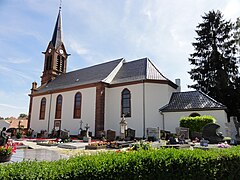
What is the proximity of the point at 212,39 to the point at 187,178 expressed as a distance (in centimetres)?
3096

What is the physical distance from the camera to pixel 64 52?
119ft

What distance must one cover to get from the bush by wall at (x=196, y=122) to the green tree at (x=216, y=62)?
1101 centimetres

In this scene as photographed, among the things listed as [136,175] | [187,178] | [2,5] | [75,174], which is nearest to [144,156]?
[136,175]

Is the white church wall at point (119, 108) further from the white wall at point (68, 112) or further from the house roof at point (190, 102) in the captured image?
the house roof at point (190, 102)

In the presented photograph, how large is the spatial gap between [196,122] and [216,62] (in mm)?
15011

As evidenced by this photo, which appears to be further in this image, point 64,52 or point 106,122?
point 64,52

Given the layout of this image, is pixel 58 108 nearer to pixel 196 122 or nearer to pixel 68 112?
pixel 68 112

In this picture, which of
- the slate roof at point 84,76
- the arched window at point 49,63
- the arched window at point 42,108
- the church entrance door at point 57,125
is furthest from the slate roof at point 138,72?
the arched window at point 49,63

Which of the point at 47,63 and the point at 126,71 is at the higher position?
the point at 47,63

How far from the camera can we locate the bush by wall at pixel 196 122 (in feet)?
59.1

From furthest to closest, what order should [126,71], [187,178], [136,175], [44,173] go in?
[126,71], [187,178], [136,175], [44,173]

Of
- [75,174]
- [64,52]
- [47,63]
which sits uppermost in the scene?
[64,52]

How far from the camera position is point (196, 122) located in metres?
18.4

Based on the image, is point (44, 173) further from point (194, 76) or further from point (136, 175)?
point (194, 76)
